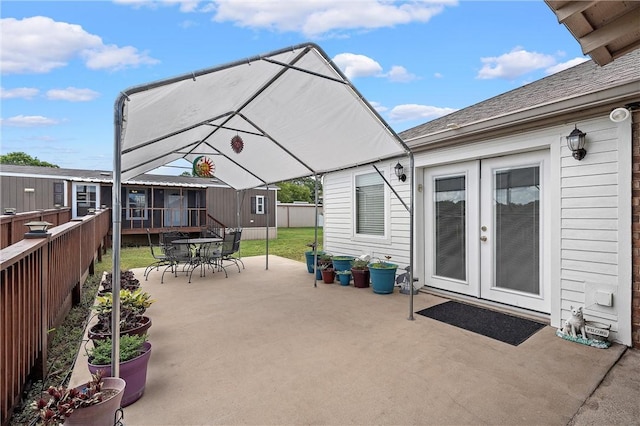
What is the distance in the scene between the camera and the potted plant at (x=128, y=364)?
2.15 metres

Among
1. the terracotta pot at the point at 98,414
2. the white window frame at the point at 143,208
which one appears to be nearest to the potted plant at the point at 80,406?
the terracotta pot at the point at 98,414

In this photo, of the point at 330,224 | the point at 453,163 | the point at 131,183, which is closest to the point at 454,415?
the point at 453,163

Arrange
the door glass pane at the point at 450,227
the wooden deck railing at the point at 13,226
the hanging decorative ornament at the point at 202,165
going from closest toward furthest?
the wooden deck railing at the point at 13,226 → the door glass pane at the point at 450,227 → the hanging decorative ornament at the point at 202,165

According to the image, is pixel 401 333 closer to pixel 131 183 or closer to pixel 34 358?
pixel 34 358

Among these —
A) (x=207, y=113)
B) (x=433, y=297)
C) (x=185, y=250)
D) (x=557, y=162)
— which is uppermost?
(x=207, y=113)

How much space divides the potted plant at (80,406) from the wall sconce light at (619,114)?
456 cm

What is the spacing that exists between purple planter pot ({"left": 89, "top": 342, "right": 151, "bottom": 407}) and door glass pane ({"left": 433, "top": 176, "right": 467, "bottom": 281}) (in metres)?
4.26

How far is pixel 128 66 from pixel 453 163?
1062cm

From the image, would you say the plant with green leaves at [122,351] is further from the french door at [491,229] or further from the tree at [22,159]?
the tree at [22,159]

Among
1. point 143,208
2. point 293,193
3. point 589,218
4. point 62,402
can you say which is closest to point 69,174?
point 143,208

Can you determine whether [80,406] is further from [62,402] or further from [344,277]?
[344,277]

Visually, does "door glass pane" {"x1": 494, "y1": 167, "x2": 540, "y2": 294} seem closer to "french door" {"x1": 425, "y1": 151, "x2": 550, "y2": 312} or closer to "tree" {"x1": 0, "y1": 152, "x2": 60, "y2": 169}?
"french door" {"x1": 425, "y1": 151, "x2": 550, "y2": 312}

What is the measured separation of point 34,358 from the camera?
2.32 metres

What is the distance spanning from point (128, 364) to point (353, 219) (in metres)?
5.24
